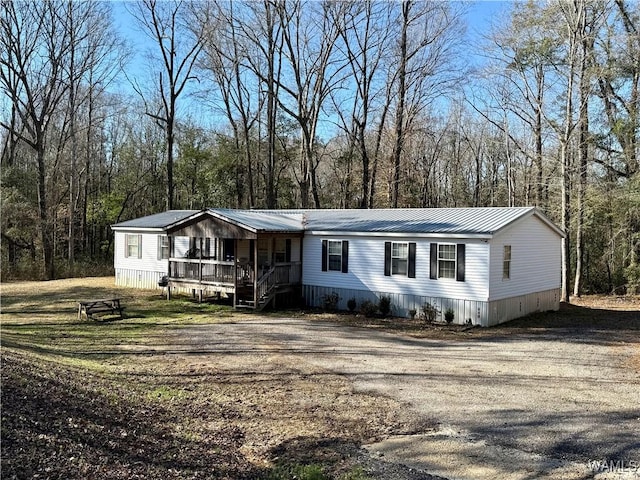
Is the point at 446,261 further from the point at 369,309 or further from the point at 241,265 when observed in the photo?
the point at 241,265

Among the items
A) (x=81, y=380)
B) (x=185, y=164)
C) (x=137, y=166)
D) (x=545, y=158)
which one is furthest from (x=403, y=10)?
(x=81, y=380)

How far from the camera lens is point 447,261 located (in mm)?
16688

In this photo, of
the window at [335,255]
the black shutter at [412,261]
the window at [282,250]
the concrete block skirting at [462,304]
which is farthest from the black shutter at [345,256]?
the window at [282,250]

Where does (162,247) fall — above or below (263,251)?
above

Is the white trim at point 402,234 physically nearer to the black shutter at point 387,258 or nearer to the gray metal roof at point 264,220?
the black shutter at point 387,258

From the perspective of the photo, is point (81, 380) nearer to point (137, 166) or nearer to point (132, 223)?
point (132, 223)

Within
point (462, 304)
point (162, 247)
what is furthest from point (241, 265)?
point (462, 304)

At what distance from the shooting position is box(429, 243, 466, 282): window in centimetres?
1634

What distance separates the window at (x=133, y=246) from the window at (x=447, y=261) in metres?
14.9

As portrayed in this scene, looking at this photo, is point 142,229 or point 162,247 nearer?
point 162,247

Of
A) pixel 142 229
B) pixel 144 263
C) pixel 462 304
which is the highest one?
pixel 142 229

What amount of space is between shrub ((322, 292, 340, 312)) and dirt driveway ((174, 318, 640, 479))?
2.74m

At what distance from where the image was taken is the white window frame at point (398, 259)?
57.7 feet

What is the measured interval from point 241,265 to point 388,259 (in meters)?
5.70
